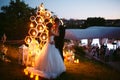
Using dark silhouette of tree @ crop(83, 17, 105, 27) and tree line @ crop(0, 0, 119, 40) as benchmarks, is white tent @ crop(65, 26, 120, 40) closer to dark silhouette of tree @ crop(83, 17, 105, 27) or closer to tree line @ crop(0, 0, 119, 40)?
tree line @ crop(0, 0, 119, 40)

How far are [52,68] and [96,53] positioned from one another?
36.7 feet

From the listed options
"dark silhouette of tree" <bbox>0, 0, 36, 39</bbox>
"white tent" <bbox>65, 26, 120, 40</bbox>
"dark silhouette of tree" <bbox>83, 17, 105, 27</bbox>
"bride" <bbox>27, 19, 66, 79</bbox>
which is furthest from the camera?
"dark silhouette of tree" <bbox>83, 17, 105, 27</bbox>

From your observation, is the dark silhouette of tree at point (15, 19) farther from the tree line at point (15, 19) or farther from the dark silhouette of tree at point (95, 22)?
the dark silhouette of tree at point (95, 22)

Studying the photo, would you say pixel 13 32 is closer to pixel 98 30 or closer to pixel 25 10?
pixel 25 10

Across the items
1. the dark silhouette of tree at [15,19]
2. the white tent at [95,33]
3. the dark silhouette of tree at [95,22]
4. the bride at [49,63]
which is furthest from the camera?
the dark silhouette of tree at [95,22]

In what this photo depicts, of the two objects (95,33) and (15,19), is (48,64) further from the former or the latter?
(15,19)

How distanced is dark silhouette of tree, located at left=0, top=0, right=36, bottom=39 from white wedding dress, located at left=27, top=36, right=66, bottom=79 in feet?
49.8

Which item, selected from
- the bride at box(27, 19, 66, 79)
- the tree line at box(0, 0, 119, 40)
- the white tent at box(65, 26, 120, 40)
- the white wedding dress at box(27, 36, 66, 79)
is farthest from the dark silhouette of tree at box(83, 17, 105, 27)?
the white wedding dress at box(27, 36, 66, 79)

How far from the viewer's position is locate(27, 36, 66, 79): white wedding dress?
357 inches

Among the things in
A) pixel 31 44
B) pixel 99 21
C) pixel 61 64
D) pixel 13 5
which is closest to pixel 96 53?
pixel 31 44

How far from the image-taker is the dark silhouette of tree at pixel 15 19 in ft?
80.2

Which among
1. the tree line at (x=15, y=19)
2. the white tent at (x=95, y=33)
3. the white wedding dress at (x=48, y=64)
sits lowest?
the white wedding dress at (x=48, y=64)

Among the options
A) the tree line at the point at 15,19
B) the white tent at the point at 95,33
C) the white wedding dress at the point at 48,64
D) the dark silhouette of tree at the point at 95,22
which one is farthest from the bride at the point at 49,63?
the dark silhouette of tree at the point at 95,22

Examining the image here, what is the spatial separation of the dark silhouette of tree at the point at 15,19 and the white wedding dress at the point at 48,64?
49.8 ft
